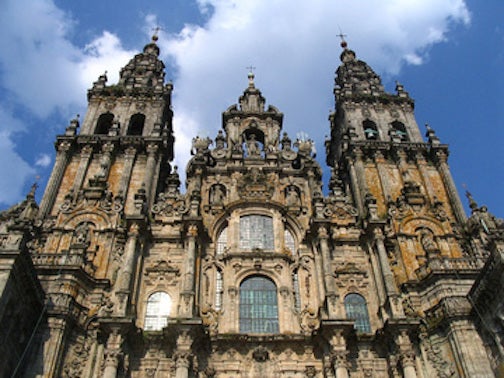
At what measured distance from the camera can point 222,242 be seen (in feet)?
71.8

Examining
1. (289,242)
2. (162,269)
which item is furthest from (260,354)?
(289,242)

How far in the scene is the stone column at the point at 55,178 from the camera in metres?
22.0

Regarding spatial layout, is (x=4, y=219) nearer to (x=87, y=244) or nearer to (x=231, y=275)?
(x=87, y=244)

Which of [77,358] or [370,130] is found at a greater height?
[370,130]

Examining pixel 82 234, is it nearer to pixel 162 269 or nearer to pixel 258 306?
pixel 162 269

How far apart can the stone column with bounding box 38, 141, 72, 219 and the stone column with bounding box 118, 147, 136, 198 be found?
2882 mm

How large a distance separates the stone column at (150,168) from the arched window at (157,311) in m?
4.90

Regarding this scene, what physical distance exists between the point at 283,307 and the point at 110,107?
1619 centimetres

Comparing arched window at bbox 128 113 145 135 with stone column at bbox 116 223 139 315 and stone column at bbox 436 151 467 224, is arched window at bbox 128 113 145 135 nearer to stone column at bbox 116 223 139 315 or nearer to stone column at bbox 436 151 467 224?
stone column at bbox 116 223 139 315

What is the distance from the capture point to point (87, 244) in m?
20.6

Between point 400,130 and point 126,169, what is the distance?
1586cm

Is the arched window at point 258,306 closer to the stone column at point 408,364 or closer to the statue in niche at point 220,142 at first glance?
the stone column at point 408,364

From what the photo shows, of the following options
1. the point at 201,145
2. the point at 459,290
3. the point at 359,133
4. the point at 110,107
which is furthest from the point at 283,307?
the point at 110,107

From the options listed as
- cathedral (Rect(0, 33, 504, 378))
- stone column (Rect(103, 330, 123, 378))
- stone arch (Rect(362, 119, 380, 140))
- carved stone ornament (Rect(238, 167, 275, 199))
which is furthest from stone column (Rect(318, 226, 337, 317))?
stone arch (Rect(362, 119, 380, 140))
